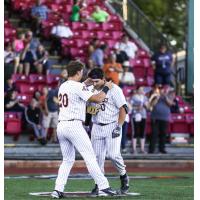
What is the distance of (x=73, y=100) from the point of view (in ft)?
38.8

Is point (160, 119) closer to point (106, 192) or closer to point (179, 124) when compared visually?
point (179, 124)

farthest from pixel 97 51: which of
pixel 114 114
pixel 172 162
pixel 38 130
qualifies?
pixel 114 114

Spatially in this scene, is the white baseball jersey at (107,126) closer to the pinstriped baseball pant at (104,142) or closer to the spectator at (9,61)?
Answer: the pinstriped baseball pant at (104,142)

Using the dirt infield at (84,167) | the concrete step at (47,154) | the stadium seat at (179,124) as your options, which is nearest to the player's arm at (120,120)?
the dirt infield at (84,167)

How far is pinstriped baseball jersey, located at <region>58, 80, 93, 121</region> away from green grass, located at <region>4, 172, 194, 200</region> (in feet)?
4.24

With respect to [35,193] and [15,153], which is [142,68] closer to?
[15,153]

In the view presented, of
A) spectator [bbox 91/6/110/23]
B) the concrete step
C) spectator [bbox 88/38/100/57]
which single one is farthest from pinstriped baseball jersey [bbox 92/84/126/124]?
spectator [bbox 91/6/110/23]

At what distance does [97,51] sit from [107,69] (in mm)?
2156

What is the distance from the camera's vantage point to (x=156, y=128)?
78.8 ft

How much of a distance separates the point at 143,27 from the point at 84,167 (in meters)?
12.9

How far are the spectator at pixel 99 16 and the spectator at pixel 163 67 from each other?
3.59 meters

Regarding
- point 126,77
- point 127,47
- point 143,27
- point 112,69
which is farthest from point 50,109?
point 143,27

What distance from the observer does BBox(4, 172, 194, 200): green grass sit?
40.9 ft

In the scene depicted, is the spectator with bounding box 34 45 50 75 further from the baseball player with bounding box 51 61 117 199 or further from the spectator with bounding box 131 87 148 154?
the baseball player with bounding box 51 61 117 199
